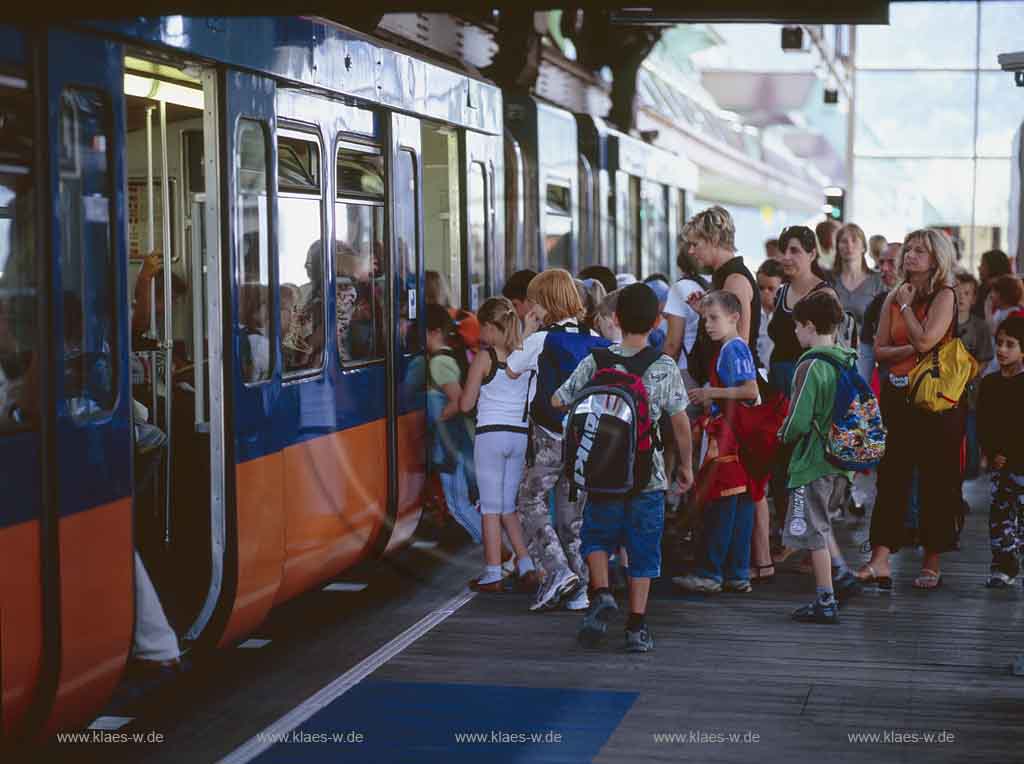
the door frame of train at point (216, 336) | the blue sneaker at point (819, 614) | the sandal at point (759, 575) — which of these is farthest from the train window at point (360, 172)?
the blue sneaker at point (819, 614)

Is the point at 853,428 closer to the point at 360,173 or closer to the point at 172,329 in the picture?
the point at 360,173

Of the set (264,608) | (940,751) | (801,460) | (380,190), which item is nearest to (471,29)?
Result: (380,190)

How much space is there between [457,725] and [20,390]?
81.7 inches

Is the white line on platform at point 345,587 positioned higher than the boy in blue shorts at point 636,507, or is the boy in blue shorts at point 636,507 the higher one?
the boy in blue shorts at point 636,507

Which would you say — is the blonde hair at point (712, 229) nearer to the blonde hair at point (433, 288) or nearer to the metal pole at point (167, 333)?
the blonde hair at point (433, 288)

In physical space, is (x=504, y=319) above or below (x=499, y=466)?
above

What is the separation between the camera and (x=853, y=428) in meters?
7.54

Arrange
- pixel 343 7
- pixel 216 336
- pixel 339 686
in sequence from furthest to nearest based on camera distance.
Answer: pixel 339 686 → pixel 216 336 → pixel 343 7

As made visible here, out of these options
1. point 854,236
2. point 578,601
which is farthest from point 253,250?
point 854,236

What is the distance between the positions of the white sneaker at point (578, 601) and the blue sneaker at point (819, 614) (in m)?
0.99

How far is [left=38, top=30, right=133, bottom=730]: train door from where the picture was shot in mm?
4801

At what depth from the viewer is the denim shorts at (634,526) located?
692 cm

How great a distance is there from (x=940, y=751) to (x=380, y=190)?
3.90 m

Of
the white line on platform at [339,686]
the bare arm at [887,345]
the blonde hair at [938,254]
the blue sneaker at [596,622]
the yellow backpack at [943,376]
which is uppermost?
the blonde hair at [938,254]
